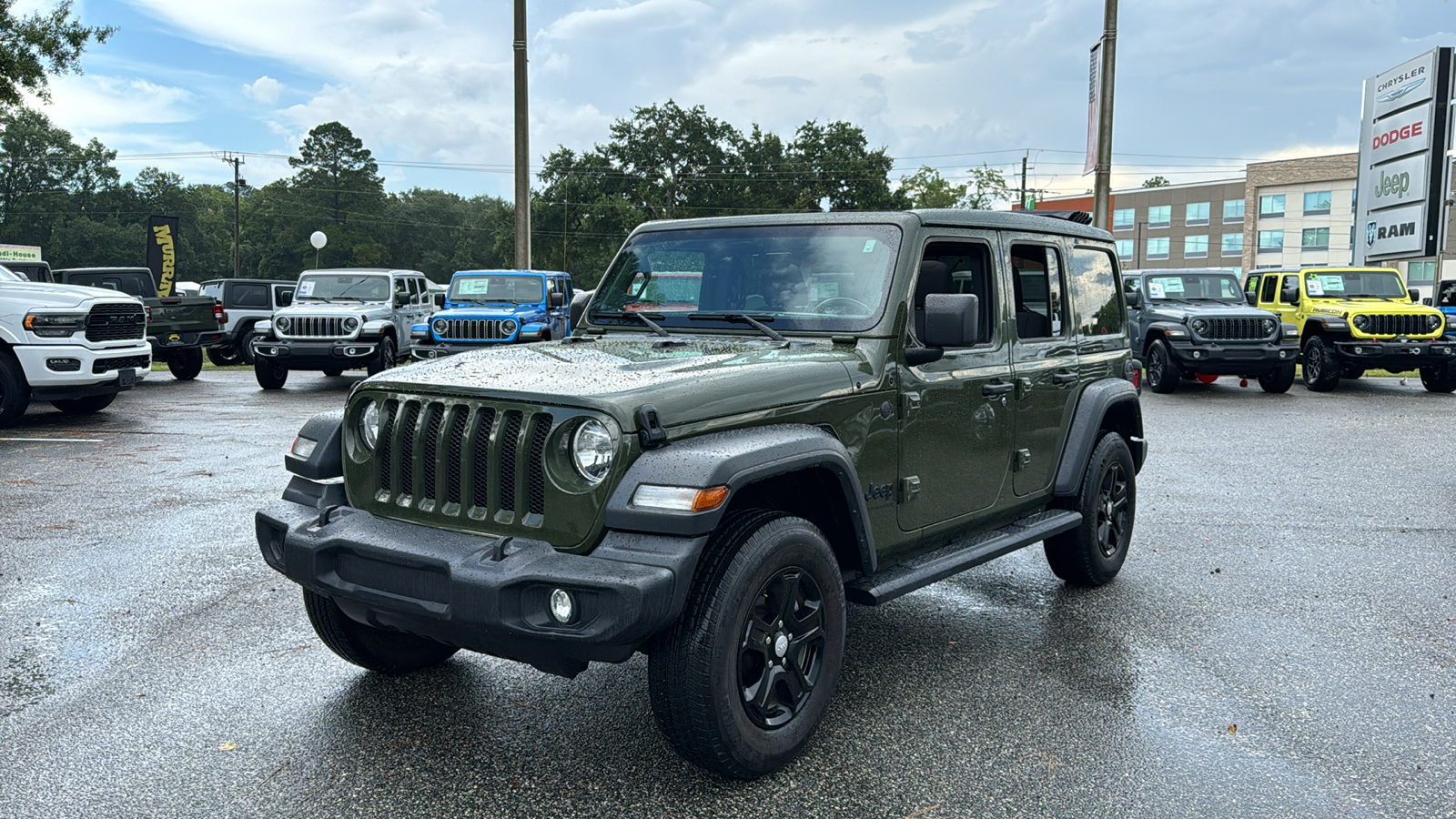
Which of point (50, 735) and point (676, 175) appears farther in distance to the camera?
point (676, 175)

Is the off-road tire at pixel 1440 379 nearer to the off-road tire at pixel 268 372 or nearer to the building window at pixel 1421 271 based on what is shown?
the off-road tire at pixel 268 372

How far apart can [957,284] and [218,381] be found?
17933 mm

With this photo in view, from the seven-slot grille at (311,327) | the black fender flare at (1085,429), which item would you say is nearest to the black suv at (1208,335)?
the black fender flare at (1085,429)

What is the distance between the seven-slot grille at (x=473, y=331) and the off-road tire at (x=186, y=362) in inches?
201

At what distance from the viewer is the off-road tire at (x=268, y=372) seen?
57.1 feet

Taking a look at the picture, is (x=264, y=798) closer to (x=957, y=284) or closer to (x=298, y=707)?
(x=298, y=707)

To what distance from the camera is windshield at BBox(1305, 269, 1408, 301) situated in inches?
709

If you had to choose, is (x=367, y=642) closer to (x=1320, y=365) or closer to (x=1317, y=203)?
(x=1320, y=365)

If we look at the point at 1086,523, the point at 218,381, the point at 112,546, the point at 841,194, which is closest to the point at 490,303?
the point at 218,381

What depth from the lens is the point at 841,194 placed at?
60.8 meters

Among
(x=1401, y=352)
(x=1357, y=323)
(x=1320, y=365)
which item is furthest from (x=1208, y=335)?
(x=1401, y=352)

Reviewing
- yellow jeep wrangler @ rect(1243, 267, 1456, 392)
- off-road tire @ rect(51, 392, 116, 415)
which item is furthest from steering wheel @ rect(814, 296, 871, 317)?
yellow jeep wrangler @ rect(1243, 267, 1456, 392)

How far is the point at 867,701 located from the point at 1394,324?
54.3 ft

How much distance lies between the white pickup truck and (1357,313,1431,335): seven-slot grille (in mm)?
17822
